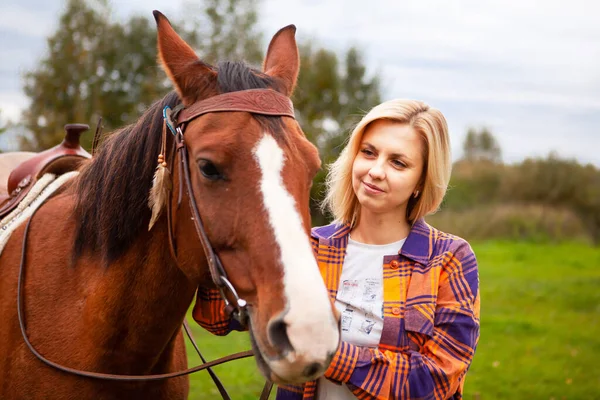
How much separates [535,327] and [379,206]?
7993mm

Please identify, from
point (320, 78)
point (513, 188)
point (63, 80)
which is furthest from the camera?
point (513, 188)

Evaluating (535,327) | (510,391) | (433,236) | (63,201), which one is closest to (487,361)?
(510,391)

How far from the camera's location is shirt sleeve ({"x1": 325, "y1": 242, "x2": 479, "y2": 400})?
2047mm

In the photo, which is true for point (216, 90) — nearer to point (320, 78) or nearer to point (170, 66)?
point (170, 66)

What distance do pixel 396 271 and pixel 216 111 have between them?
99 cm

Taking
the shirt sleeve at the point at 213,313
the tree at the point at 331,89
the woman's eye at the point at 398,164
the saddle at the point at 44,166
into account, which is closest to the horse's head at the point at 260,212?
the shirt sleeve at the point at 213,313

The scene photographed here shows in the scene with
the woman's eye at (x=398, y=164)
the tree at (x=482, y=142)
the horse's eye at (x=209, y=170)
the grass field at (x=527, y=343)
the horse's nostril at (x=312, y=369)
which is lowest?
the tree at (x=482, y=142)

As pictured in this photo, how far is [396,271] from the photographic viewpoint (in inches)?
90.6

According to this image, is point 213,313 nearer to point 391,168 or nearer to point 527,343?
point 391,168

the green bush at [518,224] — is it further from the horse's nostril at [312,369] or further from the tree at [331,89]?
the horse's nostril at [312,369]

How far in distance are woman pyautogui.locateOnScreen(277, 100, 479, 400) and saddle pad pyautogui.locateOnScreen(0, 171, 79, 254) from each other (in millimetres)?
1478

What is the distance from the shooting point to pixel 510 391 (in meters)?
6.37

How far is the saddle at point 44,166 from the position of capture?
10.3 feet

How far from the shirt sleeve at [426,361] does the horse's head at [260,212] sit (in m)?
0.45
